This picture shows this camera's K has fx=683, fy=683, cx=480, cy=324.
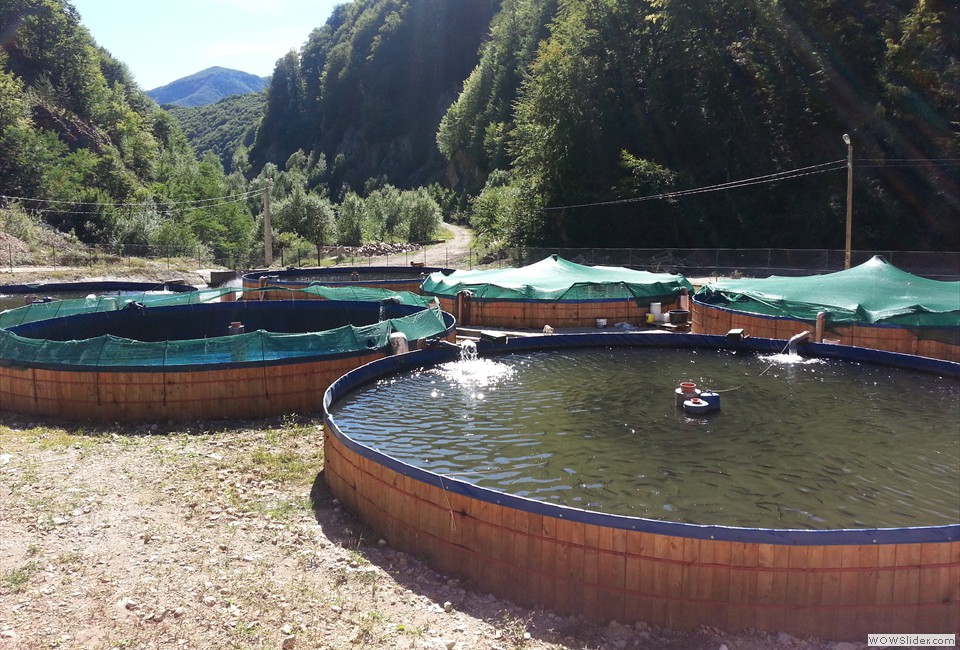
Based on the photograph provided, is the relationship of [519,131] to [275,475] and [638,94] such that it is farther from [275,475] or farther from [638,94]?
[275,475]

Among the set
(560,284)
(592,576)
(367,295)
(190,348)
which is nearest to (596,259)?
(560,284)

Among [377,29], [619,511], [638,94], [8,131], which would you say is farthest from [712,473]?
[377,29]

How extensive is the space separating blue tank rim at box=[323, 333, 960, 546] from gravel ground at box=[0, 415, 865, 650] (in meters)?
0.79

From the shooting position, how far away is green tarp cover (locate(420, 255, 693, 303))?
22219 mm

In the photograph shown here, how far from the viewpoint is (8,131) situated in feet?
181

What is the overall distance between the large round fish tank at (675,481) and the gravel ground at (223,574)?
0.80 ft

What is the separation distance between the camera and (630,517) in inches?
226

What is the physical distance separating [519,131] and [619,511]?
47832 mm

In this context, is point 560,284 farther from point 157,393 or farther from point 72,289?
point 72,289

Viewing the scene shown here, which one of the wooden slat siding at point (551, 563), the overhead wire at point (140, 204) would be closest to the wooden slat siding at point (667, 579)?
the wooden slat siding at point (551, 563)

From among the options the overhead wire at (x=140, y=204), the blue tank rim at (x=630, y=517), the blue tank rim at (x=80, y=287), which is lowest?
the blue tank rim at (x=630, y=517)

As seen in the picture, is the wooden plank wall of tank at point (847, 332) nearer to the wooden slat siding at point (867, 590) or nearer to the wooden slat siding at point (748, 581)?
the wooden slat siding at point (867, 590)

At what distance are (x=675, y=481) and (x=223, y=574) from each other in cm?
482

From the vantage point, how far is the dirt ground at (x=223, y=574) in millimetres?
5406
